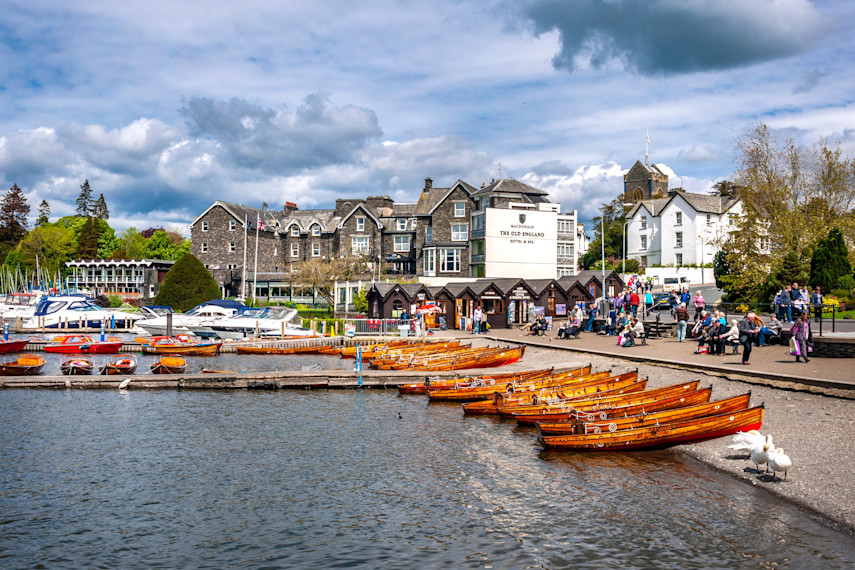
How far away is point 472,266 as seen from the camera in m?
73.9

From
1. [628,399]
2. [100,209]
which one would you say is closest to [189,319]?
[628,399]

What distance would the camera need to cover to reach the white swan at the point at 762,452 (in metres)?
15.3

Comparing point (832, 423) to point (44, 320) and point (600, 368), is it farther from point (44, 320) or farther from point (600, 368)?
point (44, 320)

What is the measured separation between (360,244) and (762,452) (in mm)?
74154

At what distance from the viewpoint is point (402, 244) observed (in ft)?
284

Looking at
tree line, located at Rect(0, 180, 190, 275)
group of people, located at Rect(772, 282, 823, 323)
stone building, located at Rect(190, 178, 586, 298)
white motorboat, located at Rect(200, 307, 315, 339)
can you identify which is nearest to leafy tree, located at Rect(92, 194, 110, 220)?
tree line, located at Rect(0, 180, 190, 275)

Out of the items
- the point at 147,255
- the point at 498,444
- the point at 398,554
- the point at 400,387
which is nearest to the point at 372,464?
the point at 498,444

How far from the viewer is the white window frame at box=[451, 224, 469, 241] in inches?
3031

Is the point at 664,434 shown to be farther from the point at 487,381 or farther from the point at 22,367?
the point at 22,367

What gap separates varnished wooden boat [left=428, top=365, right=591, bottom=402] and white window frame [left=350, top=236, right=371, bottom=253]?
2357 inches

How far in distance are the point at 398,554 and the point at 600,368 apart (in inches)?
733

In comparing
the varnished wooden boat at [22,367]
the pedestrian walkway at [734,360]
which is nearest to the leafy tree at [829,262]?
the pedestrian walkway at [734,360]

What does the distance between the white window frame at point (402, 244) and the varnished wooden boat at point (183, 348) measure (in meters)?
41.4

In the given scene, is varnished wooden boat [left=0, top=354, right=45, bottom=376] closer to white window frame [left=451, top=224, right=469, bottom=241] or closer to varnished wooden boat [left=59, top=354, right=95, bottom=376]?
varnished wooden boat [left=59, top=354, right=95, bottom=376]
